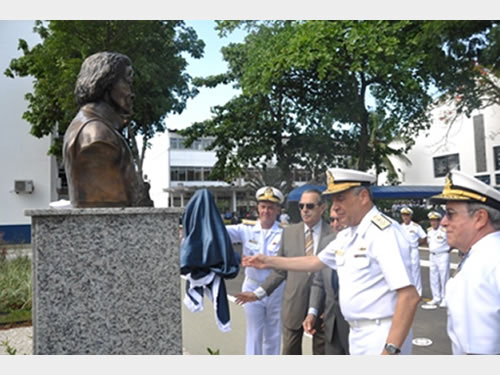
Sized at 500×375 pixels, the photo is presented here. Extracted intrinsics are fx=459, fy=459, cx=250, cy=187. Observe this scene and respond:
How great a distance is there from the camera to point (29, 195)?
23484 mm

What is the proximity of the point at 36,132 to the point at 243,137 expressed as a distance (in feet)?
29.6

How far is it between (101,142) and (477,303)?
205 centimetres

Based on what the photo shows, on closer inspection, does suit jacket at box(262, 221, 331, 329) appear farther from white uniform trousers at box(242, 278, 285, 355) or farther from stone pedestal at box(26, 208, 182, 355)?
stone pedestal at box(26, 208, 182, 355)

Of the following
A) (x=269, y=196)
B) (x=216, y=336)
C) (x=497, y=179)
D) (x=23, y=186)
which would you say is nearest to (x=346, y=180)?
(x=269, y=196)

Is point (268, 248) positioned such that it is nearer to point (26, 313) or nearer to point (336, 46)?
point (26, 313)

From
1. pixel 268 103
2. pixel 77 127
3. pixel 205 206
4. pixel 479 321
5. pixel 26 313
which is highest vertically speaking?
pixel 268 103

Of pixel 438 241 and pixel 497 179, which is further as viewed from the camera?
pixel 497 179

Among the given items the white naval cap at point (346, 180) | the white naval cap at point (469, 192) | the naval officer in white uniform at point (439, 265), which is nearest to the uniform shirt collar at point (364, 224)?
the white naval cap at point (346, 180)

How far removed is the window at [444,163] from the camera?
90.1 ft

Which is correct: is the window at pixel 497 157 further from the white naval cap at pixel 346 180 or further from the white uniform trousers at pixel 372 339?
the white uniform trousers at pixel 372 339

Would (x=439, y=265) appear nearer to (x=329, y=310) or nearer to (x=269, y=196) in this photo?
(x=269, y=196)

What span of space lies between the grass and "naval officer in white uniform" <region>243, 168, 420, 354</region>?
6.25 m

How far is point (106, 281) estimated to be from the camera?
2.33 meters

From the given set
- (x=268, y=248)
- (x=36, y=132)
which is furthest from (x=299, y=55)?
(x=36, y=132)
